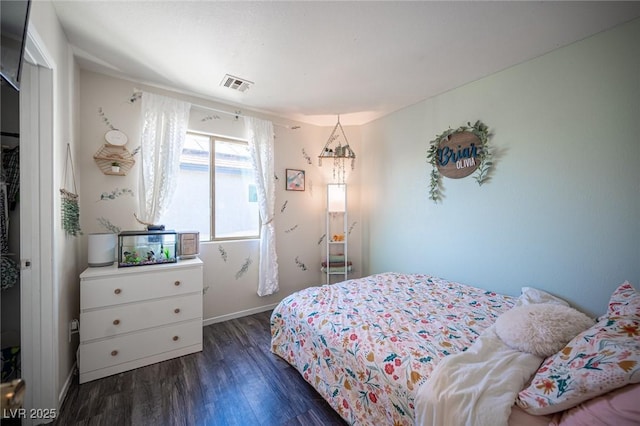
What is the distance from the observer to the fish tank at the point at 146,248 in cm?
208

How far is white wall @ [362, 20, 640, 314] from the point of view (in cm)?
165

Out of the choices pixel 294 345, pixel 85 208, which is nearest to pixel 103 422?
pixel 294 345

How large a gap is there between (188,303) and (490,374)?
220 centimetres

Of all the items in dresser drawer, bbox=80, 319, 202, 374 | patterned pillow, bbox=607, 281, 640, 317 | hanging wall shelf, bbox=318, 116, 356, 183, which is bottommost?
dresser drawer, bbox=80, 319, 202, 374

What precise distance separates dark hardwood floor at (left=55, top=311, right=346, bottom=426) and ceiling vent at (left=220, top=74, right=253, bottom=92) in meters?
2.49

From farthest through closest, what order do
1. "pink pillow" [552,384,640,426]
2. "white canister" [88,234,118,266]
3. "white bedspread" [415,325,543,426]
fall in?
"white canister" [88,234,118,266], "white bedspread" [415,325,543,426], "pink pillow" [552,384,640,426]

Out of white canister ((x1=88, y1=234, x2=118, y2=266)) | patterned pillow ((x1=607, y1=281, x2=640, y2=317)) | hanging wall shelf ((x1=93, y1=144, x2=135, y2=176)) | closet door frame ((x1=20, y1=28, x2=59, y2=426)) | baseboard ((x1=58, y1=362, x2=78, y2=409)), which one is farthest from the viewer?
hanging wall shelf ((x1=93, y1=144, x2=135, y2=176))

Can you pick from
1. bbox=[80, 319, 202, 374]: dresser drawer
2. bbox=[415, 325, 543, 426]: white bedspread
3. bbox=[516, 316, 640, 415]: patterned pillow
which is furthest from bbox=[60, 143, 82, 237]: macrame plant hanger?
bbox=[516, 316, 640, 415]: patterned pillow

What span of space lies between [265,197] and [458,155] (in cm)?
214

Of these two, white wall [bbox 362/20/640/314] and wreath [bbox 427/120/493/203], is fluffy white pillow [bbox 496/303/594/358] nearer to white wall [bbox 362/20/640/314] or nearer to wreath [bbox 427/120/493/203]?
white wall [bbox 362/20/640/314]

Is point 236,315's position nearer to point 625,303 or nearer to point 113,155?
point 113,155

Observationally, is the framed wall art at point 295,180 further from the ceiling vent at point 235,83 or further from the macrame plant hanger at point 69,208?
the macrame plant hanger at point 69,208

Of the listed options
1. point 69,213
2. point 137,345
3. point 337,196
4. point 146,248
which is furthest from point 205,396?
point 337,196

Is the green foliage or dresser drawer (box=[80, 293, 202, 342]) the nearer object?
the green foliage
